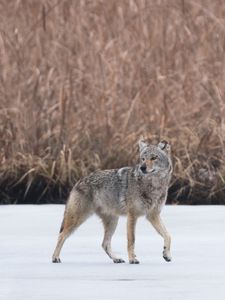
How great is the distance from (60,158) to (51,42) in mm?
2172

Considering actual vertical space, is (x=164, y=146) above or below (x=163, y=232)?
above

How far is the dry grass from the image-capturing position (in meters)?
11.3

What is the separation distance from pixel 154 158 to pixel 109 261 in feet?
2.35

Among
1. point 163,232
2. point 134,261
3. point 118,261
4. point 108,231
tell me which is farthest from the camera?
point 108,231

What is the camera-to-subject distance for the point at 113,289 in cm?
591

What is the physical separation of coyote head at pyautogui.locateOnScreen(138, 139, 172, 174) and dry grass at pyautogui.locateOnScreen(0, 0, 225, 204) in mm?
3335

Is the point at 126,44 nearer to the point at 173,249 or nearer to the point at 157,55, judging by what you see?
the point at 157,55

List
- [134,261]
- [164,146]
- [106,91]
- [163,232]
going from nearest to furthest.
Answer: [134,261], [163,232], [164,146], [106,91]

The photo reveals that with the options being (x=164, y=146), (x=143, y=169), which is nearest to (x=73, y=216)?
(x=143, y=169)

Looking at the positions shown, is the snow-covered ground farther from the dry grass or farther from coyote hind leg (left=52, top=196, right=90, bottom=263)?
the dry grass

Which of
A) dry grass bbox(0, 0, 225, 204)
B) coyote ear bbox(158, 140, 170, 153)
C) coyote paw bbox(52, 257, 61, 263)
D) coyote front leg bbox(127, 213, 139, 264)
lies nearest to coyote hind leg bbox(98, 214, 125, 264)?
coyote front leg bbox(127, 213, 139, 264)

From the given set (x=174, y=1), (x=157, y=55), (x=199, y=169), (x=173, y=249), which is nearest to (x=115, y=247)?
(x=173, y=249)

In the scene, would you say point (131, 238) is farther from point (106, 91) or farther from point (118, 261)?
point (106, 91)

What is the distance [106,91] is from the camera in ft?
40.4
